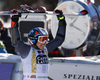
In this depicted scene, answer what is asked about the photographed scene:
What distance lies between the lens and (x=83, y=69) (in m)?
3.76

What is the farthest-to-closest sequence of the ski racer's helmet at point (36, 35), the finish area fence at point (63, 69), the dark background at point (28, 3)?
the dark background at point (28, 3)
the finish area fence at point (63, 69)
the ski racer's helmet at point (36, 35)

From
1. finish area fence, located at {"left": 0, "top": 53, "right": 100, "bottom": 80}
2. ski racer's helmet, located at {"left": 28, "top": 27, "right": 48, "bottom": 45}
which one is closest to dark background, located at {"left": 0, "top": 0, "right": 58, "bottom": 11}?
finish area fence, located at {"left": 0, "top": 53, "right": 100, "bottom": 80}

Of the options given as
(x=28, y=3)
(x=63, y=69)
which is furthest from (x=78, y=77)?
(x=28, y=3)

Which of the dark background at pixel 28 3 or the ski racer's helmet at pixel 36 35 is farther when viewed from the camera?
the dark background at pixel 28 3

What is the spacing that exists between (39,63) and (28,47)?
0.77ft

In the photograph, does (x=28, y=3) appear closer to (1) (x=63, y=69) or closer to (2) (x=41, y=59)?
(1) (x=63, y=69)

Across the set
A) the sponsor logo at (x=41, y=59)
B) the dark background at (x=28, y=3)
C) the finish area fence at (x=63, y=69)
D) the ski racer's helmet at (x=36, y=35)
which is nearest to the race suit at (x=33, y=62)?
the sponsor logo at (x=41, y=59)

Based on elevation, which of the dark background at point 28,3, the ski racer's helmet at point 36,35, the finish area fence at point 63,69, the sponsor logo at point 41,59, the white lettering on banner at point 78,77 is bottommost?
the white lettering on banner at point 78,77

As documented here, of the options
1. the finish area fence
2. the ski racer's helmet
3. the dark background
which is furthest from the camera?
the dark background

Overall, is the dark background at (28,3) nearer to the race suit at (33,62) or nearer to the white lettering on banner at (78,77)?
the white lettering on banner at (78,77)

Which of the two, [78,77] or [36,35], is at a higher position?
[36,35]

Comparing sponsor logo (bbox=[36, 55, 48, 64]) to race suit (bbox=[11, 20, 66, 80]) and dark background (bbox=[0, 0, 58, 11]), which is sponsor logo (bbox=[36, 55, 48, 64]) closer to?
race suit (bbox=[11, 20, 66, 80])

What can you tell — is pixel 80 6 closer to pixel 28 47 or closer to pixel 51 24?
pixel 51 24

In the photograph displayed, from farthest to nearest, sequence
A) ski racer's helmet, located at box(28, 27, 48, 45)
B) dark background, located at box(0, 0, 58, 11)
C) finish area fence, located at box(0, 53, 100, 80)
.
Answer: dark background, located at box(0, 0, 58, 11)
finish area fence, located at box(0, 53, 100, 80)
ski racer's helmet, located at box(28, 27, 48, 45)
